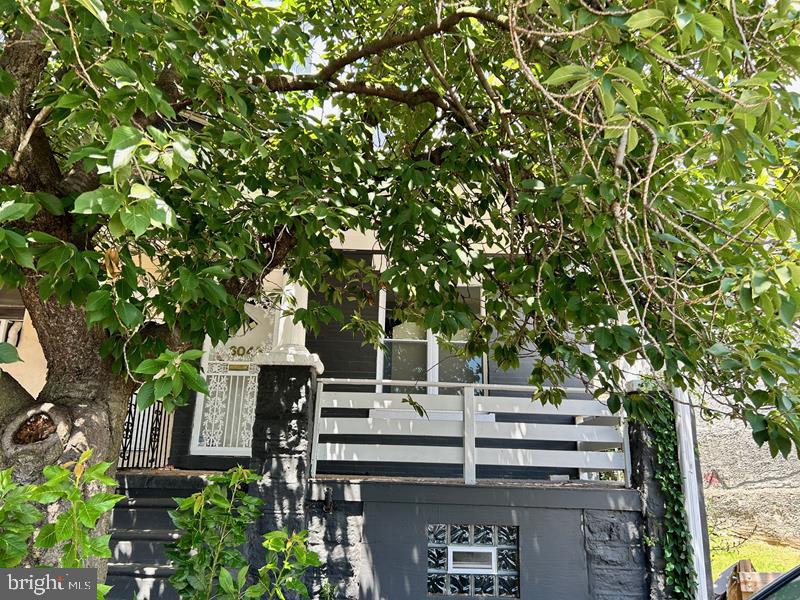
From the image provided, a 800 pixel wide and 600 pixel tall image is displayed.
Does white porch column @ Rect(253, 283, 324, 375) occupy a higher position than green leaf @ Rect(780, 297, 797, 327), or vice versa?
white porch column @ Rect(253, 283, 324, 375)

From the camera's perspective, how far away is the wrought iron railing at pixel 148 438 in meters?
6.68

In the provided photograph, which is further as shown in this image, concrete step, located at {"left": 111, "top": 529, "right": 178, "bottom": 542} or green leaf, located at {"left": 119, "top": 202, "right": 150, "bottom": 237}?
concrete step, located at {"left": 111, "top": 529, "right": 178, "bottom": 542}

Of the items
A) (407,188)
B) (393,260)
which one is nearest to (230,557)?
(393,260)

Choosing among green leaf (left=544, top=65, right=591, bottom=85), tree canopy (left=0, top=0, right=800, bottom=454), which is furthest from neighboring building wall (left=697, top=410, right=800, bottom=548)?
green leaf (left=544, top=65, right=591, bottom=85)

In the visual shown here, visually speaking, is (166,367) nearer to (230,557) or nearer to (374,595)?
(230,557)

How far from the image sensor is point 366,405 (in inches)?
212

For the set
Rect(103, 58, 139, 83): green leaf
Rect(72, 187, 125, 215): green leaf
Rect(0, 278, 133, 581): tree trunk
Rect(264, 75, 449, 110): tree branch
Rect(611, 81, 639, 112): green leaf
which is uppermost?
Rect(264, 75, 449, 110): tree branch

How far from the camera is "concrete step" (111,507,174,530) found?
491 centimetres

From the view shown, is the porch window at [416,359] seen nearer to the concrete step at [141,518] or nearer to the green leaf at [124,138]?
the concrete step at [141,518]

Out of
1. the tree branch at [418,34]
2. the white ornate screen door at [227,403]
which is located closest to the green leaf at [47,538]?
the tree branch at [418,34]

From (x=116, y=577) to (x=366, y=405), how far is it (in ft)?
8.13

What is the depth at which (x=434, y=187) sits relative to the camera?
351 cm

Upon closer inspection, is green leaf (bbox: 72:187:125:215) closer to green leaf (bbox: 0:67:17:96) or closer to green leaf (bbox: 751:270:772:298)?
green leaf (bbox: 0:67:17:96)

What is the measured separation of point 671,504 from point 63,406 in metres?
4.60
